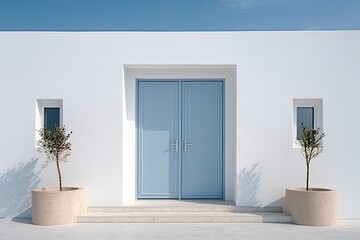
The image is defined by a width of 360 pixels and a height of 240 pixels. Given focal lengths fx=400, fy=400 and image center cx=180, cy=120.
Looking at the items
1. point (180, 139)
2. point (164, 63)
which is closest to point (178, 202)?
point (180, 139)

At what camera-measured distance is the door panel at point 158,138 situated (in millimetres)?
8414

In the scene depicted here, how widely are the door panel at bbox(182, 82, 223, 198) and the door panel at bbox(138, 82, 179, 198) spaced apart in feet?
0.69

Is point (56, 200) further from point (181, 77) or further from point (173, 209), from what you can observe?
point (181, 77)

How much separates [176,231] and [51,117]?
138 inches

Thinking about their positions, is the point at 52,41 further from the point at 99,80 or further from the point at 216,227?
the point at 216,227

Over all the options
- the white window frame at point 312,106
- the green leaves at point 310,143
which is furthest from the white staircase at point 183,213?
the white window frame at point 312,106

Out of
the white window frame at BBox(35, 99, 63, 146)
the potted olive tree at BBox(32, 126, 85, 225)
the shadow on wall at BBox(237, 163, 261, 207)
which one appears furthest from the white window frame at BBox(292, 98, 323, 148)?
the white window frame at BBox(35, 99, 63, 146)

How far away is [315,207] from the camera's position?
23.2 feet

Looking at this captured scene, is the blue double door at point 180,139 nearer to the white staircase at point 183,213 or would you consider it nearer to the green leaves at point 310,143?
the white staircase at point 183,213

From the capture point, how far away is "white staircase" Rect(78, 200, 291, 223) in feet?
23.7

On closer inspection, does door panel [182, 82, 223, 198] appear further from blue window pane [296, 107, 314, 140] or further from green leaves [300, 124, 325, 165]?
green leaves [300, 124, 325, 165]

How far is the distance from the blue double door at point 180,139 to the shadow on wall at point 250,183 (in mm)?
685

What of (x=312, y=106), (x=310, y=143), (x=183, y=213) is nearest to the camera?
(x=310, y=143)

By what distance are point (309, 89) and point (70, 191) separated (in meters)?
4.91
